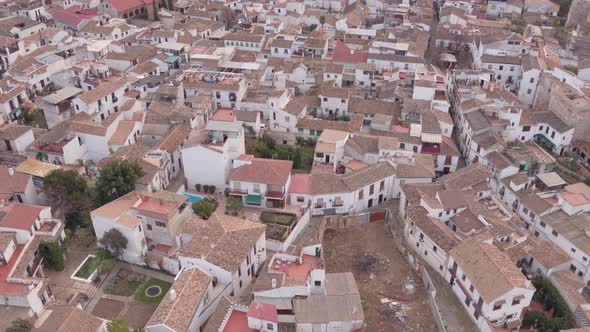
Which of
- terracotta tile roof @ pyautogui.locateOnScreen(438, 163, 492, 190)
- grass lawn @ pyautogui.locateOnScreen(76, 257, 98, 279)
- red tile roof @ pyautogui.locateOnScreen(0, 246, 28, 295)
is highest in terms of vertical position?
terracotta tile roof @ pyautogui.locateOnScreen(438, 163, 492, 190)

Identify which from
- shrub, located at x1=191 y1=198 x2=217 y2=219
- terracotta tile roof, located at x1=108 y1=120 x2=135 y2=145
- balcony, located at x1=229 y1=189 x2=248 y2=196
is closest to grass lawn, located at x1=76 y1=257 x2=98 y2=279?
shrub, located at x1=191 y1=198 x2=217 y2=219

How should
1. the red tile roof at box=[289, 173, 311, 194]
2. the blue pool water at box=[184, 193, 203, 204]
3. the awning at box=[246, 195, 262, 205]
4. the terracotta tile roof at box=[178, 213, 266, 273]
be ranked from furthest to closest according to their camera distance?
the blue pool water at box=[184, 193, 203, 204] < the red tile roof at box=[289, 173, 311, 194] < the awning at box=[246, 195, 262, 205] < the terracotta tile roof at box=[178, 213, 266, 273]

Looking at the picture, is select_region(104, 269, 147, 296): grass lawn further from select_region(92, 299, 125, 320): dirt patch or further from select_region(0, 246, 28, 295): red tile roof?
select_region(0, 246, 28, 295): red tile roof

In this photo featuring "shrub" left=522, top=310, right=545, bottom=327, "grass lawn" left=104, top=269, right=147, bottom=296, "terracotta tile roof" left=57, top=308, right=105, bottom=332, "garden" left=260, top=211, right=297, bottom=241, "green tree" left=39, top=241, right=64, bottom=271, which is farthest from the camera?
"garden" left=260, top=211, right=297, bottom=241

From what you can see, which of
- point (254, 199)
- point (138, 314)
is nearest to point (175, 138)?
point (254, 199)

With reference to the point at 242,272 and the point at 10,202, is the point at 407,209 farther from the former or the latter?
the point at 10,202

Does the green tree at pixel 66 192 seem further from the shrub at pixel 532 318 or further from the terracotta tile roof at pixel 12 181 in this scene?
the shrub at pixel 532 318

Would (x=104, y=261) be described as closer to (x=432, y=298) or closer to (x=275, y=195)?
(x=275, y=195)

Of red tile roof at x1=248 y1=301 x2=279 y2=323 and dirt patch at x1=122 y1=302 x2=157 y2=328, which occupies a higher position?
red tile roof at x1=248 y1=301 x2=279 y2=323
